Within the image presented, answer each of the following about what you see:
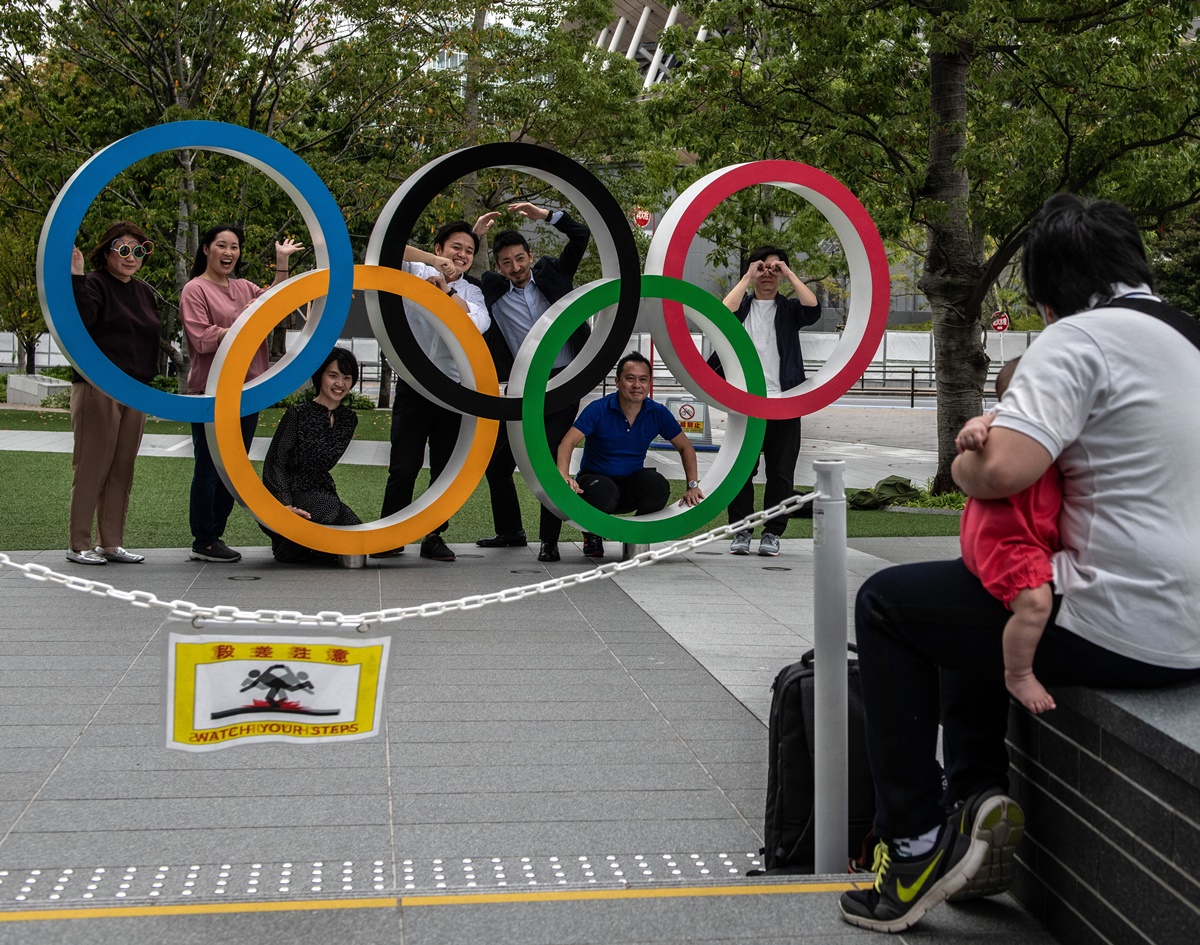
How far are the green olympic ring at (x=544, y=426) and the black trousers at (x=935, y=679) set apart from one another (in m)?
4.05

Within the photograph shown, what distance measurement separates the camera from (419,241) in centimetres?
2464

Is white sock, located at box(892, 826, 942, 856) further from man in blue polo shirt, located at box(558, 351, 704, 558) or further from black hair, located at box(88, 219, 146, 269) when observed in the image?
black hair, located at box(88, 219, 146, 269)

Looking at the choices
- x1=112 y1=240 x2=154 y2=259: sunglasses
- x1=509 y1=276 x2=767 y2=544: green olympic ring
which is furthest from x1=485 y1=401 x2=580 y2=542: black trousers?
x1=112 y1=240 x2=154 y2=259: sunglasses

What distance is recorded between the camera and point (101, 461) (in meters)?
7.45

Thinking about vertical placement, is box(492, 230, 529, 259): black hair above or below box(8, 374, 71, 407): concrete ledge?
below

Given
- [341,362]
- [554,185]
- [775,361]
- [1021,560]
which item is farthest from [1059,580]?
[775,361]

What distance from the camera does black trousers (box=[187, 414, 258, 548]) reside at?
25.2 feet

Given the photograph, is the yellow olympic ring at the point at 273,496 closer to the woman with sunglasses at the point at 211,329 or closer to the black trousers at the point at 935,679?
the woman with sunglasses at the point at 211,329

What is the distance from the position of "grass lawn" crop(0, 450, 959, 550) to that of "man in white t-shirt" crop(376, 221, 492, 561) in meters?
1.00

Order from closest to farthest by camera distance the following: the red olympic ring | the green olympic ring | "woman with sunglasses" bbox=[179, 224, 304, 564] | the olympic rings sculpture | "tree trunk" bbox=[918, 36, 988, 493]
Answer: the olympic rings sculpture, the green olympic ring, the red olympic ring, "woman with sunglasses" bbox=[179, 224, 304, 564], "tree trunk" bbox=[918, 36, 988, 493]

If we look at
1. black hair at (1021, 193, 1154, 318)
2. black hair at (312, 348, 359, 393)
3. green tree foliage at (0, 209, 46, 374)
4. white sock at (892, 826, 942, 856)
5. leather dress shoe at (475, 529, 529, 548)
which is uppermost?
green tree foliage at (0, 209, 46, 374)

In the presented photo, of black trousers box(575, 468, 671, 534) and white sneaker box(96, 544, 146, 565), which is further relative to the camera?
black trousers box(575, 468, 671, 534)

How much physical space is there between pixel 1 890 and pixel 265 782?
0.95 m

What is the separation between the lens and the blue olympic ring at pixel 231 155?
20.2ft
